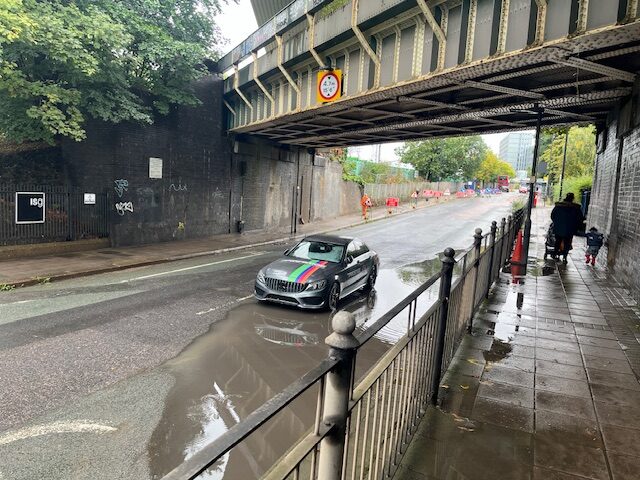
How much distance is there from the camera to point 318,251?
9508 mm

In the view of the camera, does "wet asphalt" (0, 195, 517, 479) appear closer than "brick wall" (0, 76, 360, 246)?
Yes

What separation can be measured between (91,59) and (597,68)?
12.0 m

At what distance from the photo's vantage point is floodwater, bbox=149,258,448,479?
3.96m

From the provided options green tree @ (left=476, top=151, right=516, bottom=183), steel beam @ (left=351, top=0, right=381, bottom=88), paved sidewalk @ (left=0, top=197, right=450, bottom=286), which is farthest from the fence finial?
green tree @ (left=476, top=151, right=516, bottom=183)

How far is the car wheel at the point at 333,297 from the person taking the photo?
8.48m

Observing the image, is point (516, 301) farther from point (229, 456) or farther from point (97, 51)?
point (97, 51)

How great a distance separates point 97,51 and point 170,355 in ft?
35.0

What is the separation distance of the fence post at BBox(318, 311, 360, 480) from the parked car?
20.0 feet

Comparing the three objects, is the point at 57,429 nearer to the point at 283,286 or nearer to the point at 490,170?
the point at 283,286

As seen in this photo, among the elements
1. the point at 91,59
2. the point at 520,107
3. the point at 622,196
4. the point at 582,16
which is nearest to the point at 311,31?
the point at 91,59

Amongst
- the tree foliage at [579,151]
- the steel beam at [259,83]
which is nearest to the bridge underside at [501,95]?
the steel beam at [259,83]

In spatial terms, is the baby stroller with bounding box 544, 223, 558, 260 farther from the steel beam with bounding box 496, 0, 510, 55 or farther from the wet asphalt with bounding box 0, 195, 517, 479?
the steel beam with bounding box 496, 0, 510, 55

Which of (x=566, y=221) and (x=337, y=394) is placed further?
(x=566, y=221)

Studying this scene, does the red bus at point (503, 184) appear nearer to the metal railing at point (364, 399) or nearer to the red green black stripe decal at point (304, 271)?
the red green black stripe decal at point (304, 271)
